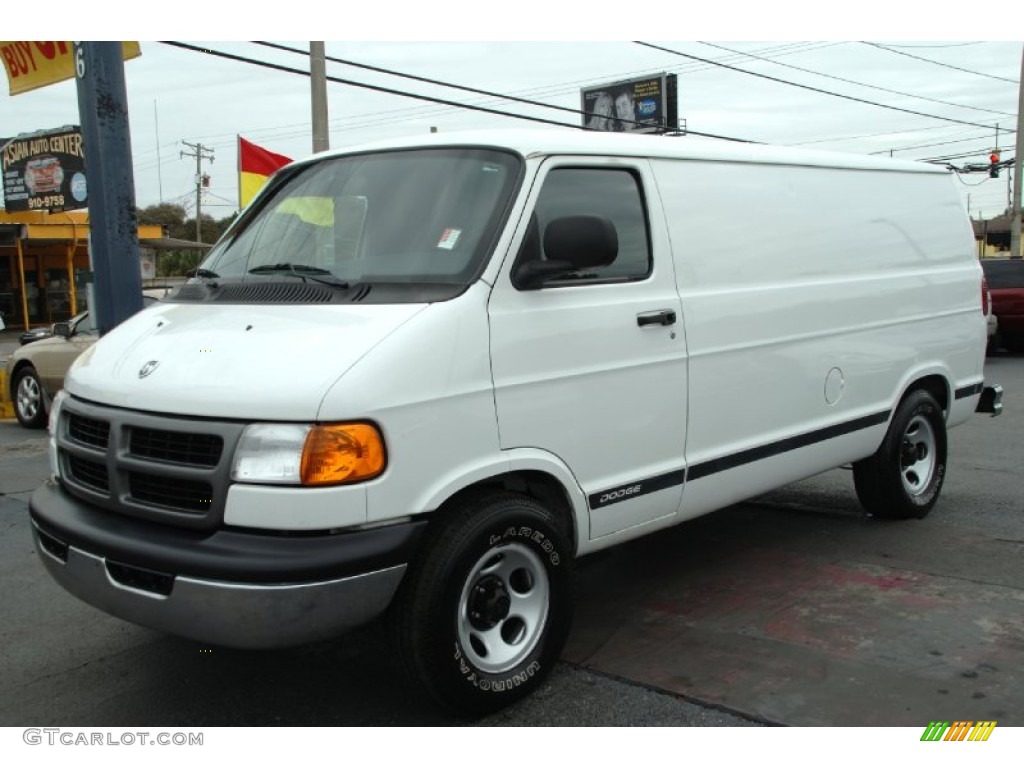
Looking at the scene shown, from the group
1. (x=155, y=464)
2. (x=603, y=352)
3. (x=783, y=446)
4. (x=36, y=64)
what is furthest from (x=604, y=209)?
(x=36, y=64)

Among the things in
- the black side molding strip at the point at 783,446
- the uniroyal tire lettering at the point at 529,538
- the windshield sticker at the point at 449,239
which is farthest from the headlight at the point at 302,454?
the black side molding strip at the point at 783,446

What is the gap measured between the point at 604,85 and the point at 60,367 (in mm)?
41174

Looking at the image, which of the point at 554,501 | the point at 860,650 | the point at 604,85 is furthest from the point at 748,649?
the point at 604,85

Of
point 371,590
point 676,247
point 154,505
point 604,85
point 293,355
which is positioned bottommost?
point 371,590

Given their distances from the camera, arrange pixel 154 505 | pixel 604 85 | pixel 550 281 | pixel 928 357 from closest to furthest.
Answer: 1. pixel 154 505
2. pixel 550 281
3. pixel 928 357
4. pixel 604 85

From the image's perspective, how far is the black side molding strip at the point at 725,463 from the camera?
13.4 feet

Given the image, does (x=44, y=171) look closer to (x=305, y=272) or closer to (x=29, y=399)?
(x=29, y=399)

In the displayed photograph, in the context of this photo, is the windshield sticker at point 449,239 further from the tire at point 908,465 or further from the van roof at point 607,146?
the tire at point 908,465

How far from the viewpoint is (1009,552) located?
5.51 metres

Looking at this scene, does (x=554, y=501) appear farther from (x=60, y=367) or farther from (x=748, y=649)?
(x=60, y=367)

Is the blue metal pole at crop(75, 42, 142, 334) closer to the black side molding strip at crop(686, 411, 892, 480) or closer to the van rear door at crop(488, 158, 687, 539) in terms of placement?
the van rear door at crop(488, 158, 687, 539)

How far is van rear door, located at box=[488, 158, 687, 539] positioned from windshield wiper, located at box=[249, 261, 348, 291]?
0.65 m

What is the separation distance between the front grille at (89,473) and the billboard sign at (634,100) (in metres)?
38.3

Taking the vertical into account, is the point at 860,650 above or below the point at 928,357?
below
